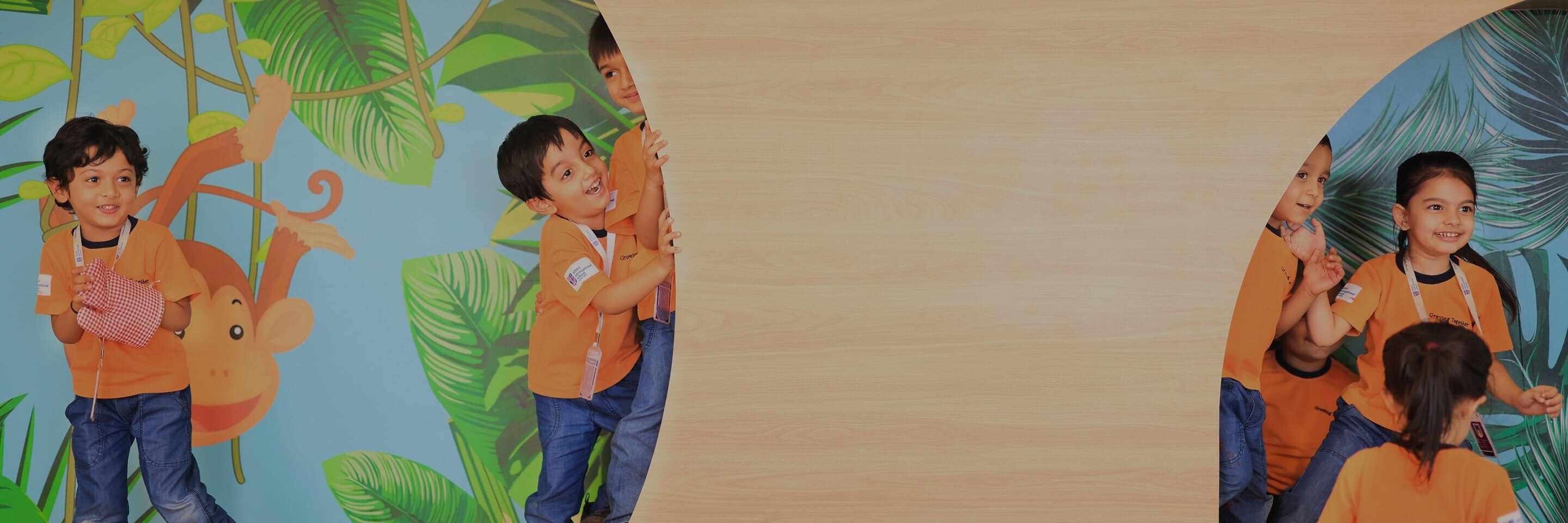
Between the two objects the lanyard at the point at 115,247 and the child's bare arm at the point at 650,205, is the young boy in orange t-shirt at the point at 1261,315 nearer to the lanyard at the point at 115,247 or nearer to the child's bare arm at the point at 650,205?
the child's bare arm at the point at 650,205

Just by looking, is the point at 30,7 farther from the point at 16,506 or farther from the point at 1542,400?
the point at 1542,400

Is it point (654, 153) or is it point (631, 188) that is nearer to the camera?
point (654, 153)

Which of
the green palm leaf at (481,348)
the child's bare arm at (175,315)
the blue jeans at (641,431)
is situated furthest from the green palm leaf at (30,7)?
the blue jeans at (641,431)

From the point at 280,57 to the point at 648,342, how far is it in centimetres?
141

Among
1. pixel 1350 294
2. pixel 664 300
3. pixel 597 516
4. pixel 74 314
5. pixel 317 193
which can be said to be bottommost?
pixel 597 516

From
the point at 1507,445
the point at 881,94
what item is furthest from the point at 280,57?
the point at 1507,445

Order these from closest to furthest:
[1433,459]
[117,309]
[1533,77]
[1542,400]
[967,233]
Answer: [1433,459]
[967,233]
[1542,400]
[117,309]
[1533,77]

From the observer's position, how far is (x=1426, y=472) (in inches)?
68.2

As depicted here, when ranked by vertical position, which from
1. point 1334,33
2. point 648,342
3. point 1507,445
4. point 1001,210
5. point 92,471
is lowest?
point 92,471

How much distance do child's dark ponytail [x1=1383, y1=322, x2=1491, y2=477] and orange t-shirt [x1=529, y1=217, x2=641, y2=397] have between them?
1.70 m

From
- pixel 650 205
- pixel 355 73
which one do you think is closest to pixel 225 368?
pixel 355 73

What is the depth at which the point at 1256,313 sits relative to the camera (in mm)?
2355

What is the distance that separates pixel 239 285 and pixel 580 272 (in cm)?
119

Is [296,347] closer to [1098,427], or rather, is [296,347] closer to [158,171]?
[158,171]
